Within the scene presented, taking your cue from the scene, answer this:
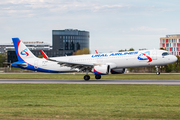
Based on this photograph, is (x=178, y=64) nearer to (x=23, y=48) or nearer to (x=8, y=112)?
(x=23, y=48)

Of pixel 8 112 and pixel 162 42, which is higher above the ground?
pixel 162 42

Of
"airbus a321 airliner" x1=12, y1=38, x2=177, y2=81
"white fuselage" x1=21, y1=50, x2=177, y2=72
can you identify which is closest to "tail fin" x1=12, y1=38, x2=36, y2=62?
"airbus a321 airliner" x1=12, y1=38, x2=177, y2=81

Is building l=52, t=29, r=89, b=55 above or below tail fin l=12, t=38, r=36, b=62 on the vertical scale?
above

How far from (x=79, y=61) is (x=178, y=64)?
65.7 meters

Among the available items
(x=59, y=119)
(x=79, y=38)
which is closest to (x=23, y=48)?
(x=59, y=119)

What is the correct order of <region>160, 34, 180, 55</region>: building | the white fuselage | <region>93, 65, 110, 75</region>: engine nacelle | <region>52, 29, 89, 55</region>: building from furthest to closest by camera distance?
<region>52, 29, 89, 55</region>: building < <region>160, 34, 180, 55</region>: building < the white fuselage < <region>93, 65, 110, 75</region>: engine nacelle

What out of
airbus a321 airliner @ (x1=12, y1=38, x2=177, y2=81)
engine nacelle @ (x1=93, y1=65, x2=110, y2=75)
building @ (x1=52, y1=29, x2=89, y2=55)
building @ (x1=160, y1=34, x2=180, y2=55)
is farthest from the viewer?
building @ (x1=52, y1=29, x2=89, y2=55)

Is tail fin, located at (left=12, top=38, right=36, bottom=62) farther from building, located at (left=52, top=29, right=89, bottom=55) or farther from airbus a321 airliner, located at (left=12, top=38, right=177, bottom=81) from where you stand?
building, located at (left=52, top=29, right=89, bottom=55)

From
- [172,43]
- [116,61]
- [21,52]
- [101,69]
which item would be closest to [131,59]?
[116,61]

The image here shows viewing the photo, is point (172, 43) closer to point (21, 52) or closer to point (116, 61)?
point (21, 52)

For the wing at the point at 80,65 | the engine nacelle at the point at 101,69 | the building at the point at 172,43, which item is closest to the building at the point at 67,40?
the building at the point at 172,43

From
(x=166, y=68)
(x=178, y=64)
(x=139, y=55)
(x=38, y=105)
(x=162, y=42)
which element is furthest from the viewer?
(x=162, y=42)

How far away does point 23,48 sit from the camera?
48.4 metres

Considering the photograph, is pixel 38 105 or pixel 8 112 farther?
pixel 38 105
